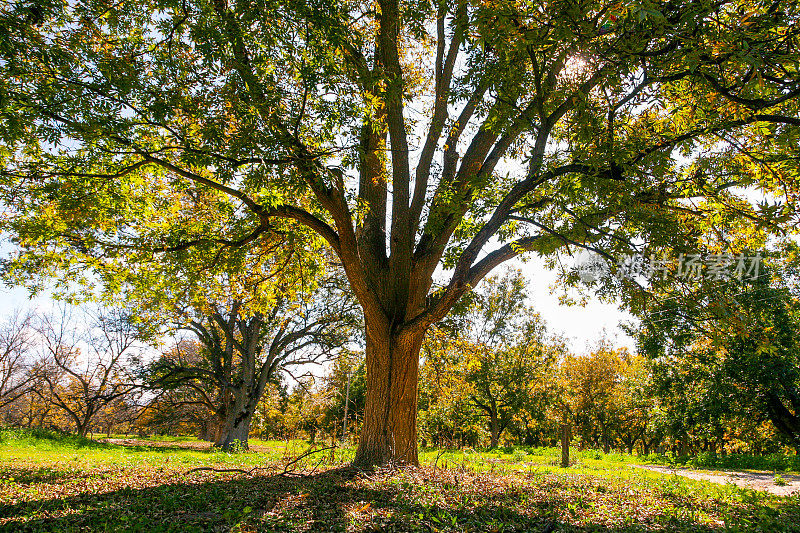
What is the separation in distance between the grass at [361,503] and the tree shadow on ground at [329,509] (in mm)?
13

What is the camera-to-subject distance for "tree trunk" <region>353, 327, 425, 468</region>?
22.1ft

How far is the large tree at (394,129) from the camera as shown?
4.44 m

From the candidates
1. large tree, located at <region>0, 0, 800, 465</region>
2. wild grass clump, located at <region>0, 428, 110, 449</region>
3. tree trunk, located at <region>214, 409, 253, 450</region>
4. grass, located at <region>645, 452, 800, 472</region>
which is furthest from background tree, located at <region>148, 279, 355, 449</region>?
grass, located at <region>645, 452, 800, 472</region>

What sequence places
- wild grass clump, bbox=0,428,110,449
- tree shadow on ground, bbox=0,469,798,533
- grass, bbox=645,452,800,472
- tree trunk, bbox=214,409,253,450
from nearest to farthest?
tree shadow on ground, bbox=0,469,798,533
grass, bbox=645,452,800,472
wild grass clump, bbox=0,428,110,449
tree trunk, bbox=214,409,253,450

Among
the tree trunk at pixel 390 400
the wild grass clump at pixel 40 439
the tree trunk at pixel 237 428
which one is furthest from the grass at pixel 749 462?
the wild grass clump at pixel 40 439

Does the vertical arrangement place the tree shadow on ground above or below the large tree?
below

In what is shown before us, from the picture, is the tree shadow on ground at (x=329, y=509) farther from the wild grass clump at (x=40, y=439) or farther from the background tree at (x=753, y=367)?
the wild grass clump at (x=40, y=439)

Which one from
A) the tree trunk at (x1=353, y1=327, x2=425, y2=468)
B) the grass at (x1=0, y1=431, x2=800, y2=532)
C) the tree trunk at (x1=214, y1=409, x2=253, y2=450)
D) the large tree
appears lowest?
the tree trunk at (x1=214, y1=409, x2=253, y2=450)

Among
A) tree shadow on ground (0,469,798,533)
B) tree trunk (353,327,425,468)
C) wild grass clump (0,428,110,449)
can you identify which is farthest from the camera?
wild grass clump (0,428,110,449)

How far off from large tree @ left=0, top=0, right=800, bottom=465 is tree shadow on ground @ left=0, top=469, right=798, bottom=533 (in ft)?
5.76

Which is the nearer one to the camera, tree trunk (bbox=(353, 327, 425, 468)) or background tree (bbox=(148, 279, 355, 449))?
tree trunk (bbox=(353, 327, 425, 468))

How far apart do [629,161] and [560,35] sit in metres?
2.05

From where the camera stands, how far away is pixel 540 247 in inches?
232

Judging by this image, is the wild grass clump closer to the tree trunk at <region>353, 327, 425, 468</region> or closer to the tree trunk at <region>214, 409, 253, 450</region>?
the tree trunk at <region>214, 409, 253, 450</region>
